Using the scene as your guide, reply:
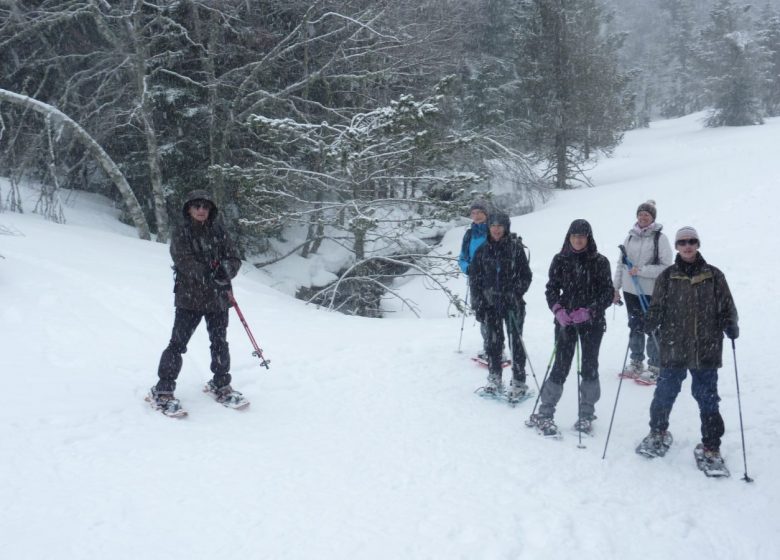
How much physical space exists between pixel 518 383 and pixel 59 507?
4.16 metres

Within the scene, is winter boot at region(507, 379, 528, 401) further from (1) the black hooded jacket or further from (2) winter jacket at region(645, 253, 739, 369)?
(2) winter jacket at region(645, 253, 739, 369)

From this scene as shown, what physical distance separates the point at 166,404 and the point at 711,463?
4558 millimetres

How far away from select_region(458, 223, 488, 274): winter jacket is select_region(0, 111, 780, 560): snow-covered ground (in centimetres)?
137

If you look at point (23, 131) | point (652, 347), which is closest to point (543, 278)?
point (652, 347)

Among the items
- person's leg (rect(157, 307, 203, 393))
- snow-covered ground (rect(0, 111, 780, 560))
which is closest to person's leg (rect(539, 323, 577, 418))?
snow-covered ground (rect(0, 111, 780, 560))

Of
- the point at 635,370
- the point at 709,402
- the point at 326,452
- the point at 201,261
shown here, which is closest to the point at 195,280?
the point at 201,261

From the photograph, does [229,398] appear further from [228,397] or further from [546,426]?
[546,426]

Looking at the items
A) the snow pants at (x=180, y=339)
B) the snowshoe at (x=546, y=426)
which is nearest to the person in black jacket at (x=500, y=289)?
the snowshoe at (x=546, y=426)

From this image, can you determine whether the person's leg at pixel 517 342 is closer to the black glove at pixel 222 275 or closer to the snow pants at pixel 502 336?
the snow pants at pixel 502 336

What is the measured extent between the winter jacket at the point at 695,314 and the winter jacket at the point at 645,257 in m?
1.57

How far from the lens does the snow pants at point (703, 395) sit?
421 cm

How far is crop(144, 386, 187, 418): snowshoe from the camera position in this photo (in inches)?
185

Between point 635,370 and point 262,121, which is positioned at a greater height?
point 262,121

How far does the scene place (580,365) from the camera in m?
4.96
